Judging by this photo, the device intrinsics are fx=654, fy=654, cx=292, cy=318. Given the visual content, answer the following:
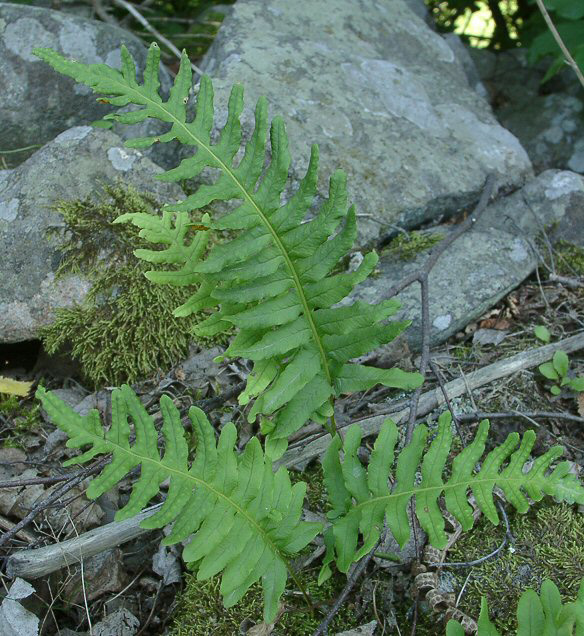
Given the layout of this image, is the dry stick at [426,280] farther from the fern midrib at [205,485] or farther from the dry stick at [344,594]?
the fern midrib at [205,485]

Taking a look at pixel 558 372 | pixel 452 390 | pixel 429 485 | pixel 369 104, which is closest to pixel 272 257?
pixel 429 485

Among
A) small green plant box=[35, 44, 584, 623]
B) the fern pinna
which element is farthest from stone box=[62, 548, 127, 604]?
the fern pinna

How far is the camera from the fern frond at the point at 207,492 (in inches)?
76.0

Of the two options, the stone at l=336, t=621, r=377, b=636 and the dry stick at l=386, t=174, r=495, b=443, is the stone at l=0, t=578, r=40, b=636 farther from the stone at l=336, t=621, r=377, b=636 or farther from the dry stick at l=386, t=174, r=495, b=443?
the dry stick at l=386, t=174, r=495, b=443

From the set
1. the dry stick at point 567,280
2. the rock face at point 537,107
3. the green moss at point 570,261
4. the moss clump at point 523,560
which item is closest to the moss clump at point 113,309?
the moss clump at point 523,560

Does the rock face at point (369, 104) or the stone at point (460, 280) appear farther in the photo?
the rock face at point (369, 104)

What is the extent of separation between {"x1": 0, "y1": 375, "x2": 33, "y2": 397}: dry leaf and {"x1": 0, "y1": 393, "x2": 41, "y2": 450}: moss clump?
0.04m

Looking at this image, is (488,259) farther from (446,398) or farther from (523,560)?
(523,560)

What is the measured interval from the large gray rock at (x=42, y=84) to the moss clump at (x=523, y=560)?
263cm

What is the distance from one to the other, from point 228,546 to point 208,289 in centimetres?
90

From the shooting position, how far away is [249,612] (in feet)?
7.76

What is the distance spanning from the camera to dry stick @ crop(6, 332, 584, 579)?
2.39m

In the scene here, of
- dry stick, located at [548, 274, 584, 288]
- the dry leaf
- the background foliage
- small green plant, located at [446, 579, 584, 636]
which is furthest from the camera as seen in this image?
the background foliage

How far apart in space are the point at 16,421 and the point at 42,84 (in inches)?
81.4
